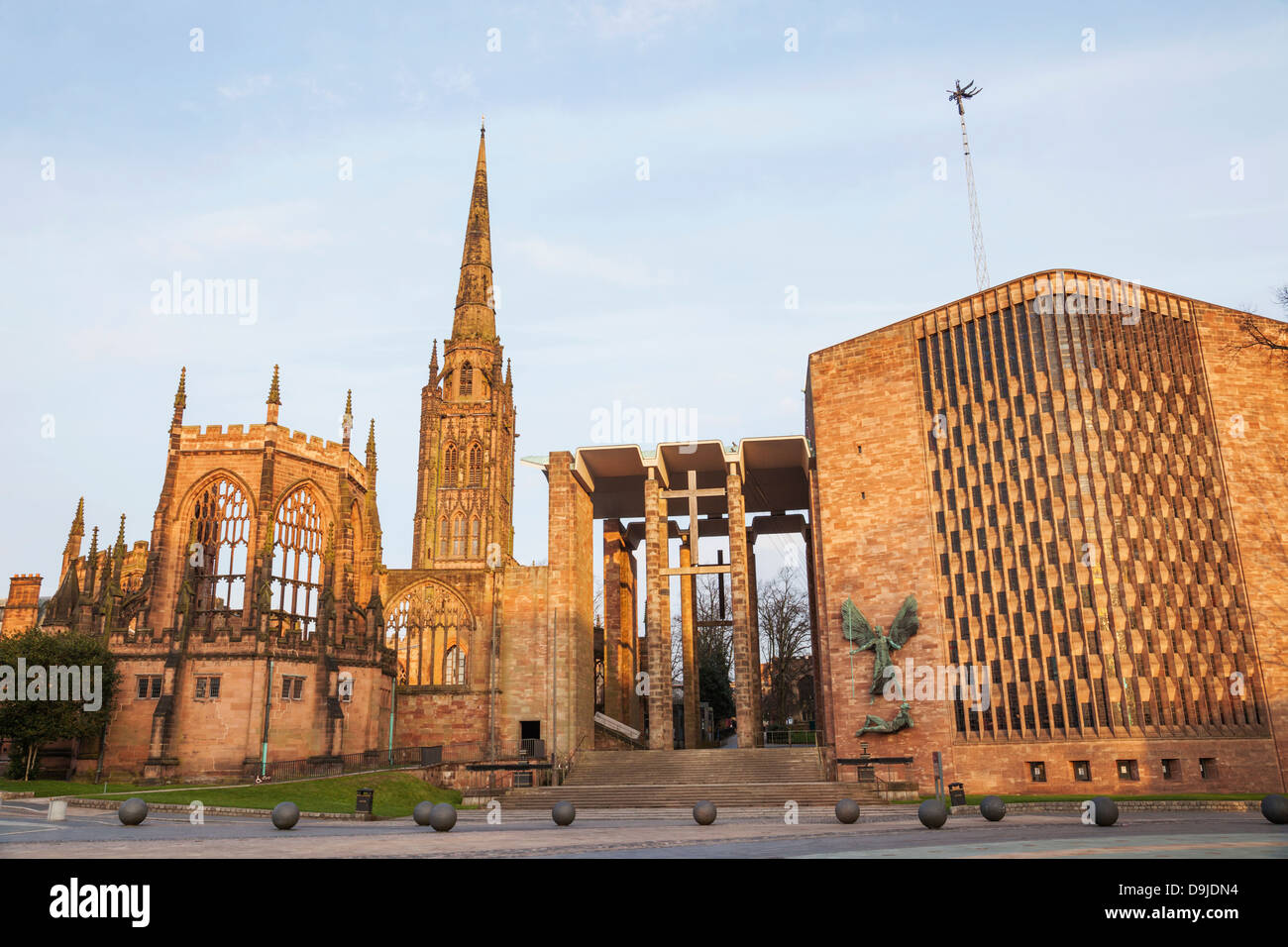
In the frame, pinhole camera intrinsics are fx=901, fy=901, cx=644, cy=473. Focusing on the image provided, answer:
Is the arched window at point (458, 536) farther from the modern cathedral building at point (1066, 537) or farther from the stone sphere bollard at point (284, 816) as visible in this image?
the stone sphere bollard at point (284, 816)

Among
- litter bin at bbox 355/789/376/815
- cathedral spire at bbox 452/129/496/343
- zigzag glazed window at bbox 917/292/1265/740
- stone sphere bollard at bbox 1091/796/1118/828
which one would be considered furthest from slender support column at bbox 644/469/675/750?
cathedral spire at bbox 452/129/496/343

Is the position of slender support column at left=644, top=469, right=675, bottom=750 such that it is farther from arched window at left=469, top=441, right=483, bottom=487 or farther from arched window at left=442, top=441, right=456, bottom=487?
arched window at left=442, top=441, right=456, bottom=487

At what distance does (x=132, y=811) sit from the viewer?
2008 centimetres

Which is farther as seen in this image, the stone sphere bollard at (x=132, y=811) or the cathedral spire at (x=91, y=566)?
the cathedral spire at (x=91, y=566)

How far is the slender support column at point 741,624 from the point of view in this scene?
154ft

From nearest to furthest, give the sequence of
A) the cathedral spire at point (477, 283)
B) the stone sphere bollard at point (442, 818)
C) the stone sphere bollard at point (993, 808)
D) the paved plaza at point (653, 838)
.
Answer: the paved plaza at point (653, 838), the stone sphere bollard at point (442, 818), the stone sphere bollard at point (993, 808), the cathedral spire at point (477, 283)

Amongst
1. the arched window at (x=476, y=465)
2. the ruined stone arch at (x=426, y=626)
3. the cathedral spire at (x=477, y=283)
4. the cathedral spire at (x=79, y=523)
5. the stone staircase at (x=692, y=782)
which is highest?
the cathedral spire at (x=477, y=283)

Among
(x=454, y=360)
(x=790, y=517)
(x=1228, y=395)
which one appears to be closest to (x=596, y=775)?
(x=790, y=517)

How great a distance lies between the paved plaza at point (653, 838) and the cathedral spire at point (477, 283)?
66114mm

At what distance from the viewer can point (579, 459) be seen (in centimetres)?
5112

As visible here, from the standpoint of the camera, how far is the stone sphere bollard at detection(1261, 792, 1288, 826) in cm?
1969

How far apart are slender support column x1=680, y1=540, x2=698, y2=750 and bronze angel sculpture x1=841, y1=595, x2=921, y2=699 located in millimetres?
10874

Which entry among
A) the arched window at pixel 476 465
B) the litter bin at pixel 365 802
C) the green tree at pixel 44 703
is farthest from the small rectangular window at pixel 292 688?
the arched window at pixel 476 465
